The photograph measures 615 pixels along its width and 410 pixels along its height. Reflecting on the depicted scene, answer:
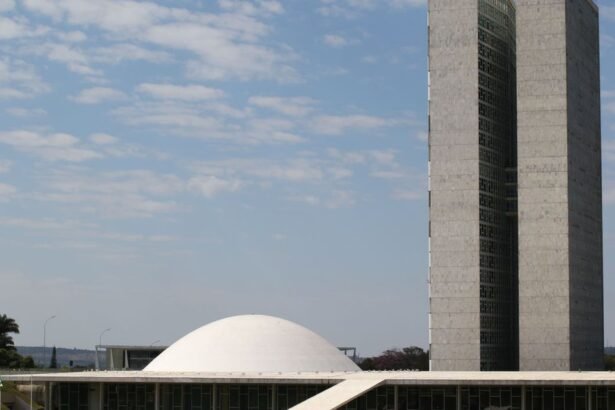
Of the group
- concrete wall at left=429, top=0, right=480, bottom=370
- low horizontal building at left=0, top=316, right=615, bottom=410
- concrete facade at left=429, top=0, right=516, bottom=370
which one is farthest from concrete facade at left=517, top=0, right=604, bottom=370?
low horizontal building at left=0, top=316, right=615, bottom=410

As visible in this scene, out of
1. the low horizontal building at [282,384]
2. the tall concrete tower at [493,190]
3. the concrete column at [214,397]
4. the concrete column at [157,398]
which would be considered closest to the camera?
the low horizontal building at [282,384]

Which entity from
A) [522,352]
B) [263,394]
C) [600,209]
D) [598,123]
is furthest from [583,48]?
[263,394]

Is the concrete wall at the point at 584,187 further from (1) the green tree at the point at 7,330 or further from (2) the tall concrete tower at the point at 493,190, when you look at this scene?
(1) the green tree at the point at 7,330

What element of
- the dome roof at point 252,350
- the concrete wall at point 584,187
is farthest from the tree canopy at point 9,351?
the concrete wall at point 584,187

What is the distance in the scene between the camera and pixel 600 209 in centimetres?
16600

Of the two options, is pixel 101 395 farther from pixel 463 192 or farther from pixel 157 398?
pixel 463 192

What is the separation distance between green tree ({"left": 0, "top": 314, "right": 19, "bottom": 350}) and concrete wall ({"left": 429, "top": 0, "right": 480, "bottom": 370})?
2819 inches

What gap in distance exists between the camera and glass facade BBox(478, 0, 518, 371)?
14350 cm

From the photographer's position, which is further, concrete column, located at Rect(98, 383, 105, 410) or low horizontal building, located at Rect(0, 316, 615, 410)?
concrete column, located at Rect(98, 383, 105, 410)

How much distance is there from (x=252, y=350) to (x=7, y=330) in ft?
241

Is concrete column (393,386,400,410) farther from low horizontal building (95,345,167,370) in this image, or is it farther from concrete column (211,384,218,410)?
low horizontal building (95,345,167,370)

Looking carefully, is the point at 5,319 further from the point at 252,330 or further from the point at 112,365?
the point at 252,330

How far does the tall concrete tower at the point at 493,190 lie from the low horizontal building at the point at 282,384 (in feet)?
77.5

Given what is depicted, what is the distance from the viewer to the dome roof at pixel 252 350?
385 feet
